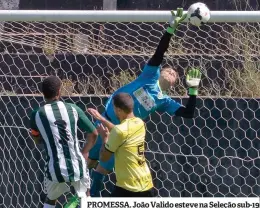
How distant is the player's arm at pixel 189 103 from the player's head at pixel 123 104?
0.54 meters

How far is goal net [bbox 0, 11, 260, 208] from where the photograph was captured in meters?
7.32

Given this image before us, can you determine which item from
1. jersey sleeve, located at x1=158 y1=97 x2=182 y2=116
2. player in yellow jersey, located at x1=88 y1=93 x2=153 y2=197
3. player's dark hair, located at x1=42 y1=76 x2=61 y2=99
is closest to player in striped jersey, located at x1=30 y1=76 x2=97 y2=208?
player's dark hair, located at x1=42 y1=76 x2=61 y2=99

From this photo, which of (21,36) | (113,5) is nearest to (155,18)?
(21,36)

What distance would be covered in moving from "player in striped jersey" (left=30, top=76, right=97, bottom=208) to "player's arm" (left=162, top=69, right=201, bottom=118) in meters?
0.76

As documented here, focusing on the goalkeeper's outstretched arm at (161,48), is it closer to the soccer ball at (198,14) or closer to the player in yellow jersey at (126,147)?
the soccer ball at (198,14)

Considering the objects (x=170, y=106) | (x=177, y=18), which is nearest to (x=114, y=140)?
(x=170, y=106)

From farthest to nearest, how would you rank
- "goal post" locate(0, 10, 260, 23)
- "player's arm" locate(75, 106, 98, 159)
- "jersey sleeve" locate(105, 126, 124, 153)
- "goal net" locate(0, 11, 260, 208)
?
1. "goal net" locate(0, 11, 260, 208)
2. "goal post" locate(0, 10, 260, 23)
3. "player's arm" locate(75, 106, 98, 159)
4. "jersey sleeve" locate(105, 126, 124, 153)

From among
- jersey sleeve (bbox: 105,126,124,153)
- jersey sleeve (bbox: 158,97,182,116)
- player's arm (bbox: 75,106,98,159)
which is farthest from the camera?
jersey sleeve (bbox: 158,97,182,116)

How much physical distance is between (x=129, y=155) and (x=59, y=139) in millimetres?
459

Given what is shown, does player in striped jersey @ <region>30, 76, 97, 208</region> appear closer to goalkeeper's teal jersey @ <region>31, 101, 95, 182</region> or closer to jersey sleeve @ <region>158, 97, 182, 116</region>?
goalkeeper's teal jersey @ <region>31, 101, 95, 182</region>

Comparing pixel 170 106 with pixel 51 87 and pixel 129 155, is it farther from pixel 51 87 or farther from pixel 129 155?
pixel 51 87

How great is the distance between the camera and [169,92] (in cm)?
800

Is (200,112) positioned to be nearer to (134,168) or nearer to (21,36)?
(134,168)

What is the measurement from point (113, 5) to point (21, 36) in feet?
6.91
